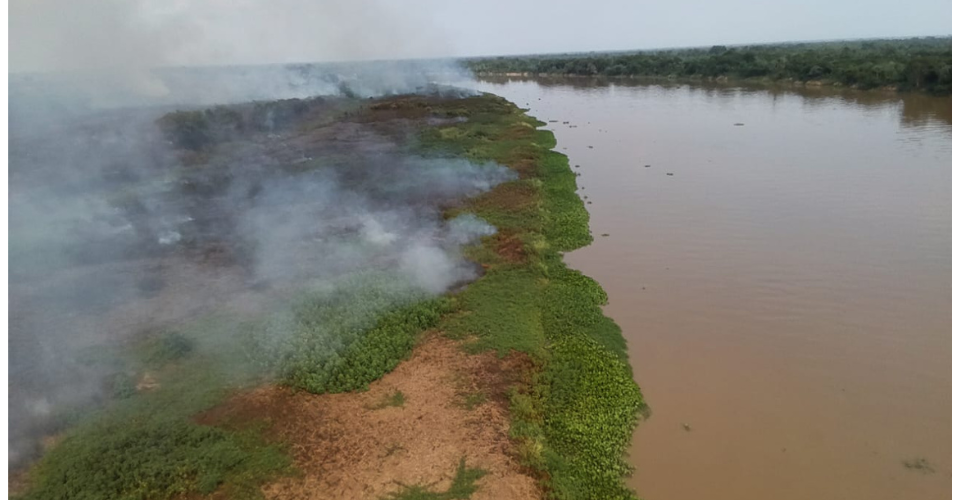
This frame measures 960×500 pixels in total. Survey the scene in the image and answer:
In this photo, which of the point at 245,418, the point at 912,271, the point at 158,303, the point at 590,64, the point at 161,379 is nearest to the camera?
A: the point at 245,418

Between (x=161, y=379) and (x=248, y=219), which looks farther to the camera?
(x=248, y=219)

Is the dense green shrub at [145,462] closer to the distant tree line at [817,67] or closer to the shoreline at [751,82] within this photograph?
the shoreline at [751,82]

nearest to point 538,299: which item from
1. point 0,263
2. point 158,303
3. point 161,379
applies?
point 161,379

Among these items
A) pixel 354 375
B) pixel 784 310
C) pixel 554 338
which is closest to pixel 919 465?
pixel 784 310

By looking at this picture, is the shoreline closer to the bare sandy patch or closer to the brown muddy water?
the brown muddy water

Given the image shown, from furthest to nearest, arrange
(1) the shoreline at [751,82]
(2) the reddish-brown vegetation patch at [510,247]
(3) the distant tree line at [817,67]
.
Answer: (1) the shoreline at [751,82], (3) the distant tree line at [817,67], (2) the reddish-brown vegetation patch at [510,247]

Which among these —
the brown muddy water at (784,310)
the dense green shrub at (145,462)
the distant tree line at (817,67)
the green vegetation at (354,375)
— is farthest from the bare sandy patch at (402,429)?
the distant tree line at (817,67)

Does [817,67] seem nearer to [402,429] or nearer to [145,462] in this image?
[402,429]

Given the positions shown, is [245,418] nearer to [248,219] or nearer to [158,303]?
[158,303]
